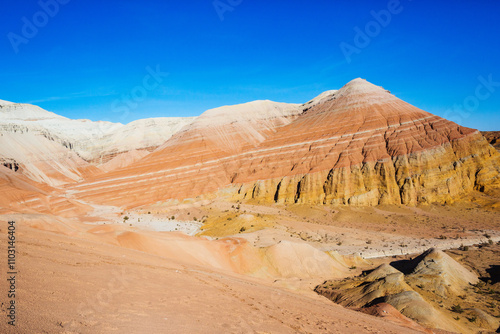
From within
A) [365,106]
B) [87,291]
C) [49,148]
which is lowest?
[87,291]

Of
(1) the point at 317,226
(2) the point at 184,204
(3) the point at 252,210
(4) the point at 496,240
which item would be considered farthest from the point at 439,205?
(2) the point at 184,204

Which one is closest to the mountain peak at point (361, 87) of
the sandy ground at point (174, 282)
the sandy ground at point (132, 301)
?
the sandy ground at point (174, 282)

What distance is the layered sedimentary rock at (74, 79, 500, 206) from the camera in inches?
1563

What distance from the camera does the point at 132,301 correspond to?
255 inches

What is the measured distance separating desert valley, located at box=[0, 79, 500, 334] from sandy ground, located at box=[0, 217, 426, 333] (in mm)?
52

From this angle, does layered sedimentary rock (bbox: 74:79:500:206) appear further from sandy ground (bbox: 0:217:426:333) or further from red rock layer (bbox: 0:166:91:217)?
sandy ground (bbox: 0:217:426:333)

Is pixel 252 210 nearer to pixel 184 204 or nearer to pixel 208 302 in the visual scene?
pixel 184 204

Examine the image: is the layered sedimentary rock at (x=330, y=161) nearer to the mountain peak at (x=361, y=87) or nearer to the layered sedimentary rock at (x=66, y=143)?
the mountain peak at (x=361, y=87)

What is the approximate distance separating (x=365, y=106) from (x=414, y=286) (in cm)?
4161

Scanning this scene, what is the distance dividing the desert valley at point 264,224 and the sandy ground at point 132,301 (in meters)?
0.05

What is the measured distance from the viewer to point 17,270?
20.6 feet

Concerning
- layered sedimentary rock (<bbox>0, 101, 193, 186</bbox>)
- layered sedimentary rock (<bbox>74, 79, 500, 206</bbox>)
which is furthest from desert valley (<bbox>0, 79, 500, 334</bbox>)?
layered sedimentary rock (<bbox>0, 101, 193, 186</bbox>)

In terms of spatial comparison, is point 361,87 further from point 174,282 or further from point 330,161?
point 174,282

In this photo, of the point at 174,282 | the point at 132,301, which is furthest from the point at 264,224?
the point at 132,301
